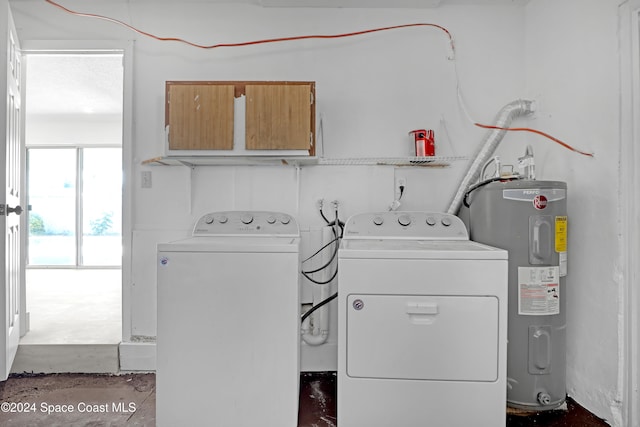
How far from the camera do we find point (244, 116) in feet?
5.75

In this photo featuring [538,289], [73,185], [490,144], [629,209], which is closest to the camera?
[629,209]

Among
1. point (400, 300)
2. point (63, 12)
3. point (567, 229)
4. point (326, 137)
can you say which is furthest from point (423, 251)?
point (63, 12)

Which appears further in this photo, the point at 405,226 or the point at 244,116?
the point at 405,226

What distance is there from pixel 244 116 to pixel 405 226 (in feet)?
3.45

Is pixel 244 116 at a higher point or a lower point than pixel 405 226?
higher

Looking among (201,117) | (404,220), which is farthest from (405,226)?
(201,117)

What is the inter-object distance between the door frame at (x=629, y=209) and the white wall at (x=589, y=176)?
0.07 ft

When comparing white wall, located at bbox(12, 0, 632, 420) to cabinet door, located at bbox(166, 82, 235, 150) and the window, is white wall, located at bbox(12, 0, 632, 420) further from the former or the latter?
the window

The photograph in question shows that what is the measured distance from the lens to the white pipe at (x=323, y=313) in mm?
1969

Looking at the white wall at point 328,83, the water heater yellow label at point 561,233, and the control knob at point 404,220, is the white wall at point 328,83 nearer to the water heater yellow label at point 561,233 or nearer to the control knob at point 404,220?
the control knob at point 404,220

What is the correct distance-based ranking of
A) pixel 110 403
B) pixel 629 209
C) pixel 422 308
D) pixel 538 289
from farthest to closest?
pixel 110 403
pixel 538 289
pixel 629 209
pixel 422 308

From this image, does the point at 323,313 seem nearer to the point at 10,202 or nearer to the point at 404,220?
the point at 404,220

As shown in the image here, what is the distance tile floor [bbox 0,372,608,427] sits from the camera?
1559mm

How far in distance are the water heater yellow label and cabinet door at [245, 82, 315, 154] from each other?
4.11 ft
